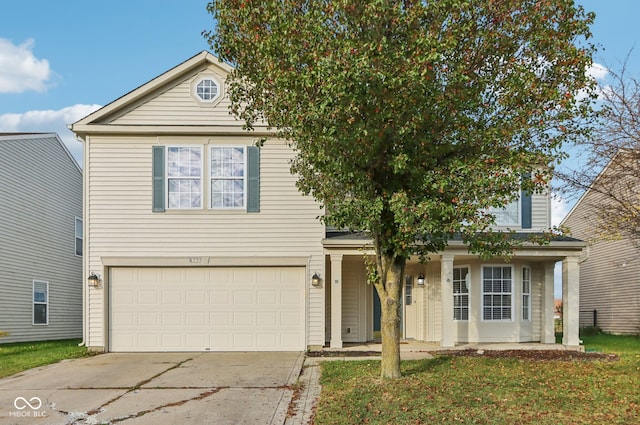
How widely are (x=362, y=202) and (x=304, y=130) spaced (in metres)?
1.34

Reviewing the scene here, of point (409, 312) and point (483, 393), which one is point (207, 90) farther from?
point (483, 393)

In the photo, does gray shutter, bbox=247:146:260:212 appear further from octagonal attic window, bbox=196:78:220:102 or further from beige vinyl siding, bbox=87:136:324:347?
octagonal attic window, bbox=196:78:220:102

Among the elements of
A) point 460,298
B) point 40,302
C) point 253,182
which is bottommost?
point 40,302

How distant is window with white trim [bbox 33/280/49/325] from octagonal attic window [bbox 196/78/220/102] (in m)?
9.16

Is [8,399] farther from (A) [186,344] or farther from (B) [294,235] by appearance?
(B) [294,235]

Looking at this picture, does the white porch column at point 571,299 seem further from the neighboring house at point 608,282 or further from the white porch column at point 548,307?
the neighboring house at point 608,282

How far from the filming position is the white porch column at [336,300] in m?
14.5

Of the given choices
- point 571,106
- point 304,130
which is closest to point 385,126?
point 304,130

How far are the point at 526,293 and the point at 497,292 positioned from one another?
2.75 feet

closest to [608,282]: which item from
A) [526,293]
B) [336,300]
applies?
[526,293]

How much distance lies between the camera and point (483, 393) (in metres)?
8.83

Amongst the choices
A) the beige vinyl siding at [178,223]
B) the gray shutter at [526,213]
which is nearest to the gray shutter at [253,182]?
the beige vinyl siding at [178,223]

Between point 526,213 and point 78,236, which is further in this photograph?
point 78,236

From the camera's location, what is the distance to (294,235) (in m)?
14.8
